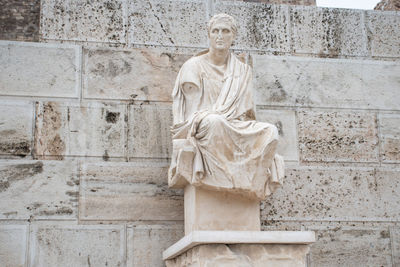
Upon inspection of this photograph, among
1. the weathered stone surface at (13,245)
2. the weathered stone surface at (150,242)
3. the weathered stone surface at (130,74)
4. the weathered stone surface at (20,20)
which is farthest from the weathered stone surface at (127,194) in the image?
the weathered stone surface at (20,20)

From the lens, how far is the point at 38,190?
6.31 meters

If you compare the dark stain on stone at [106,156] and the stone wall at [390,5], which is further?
the stone wall at [390,5]

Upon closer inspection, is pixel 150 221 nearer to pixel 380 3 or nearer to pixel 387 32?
pixel 387 32

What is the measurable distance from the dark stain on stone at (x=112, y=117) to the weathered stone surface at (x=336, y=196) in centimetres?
177

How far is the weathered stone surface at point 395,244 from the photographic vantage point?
6712 millimetres

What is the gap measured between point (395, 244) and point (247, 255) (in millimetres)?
2226

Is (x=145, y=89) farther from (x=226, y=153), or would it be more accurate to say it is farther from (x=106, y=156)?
(x=226, y=153)

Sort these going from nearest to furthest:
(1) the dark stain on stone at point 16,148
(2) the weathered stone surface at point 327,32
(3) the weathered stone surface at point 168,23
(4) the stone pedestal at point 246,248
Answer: (4) the stone pedestal at point 246,248
(1) the dark stain on stone at point 16,148
(3) the weathered stone surface at point 168,23
(2) the weathered stone surface at point 327,32

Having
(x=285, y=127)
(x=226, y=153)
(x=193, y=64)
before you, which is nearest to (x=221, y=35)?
(x=193, y=64)

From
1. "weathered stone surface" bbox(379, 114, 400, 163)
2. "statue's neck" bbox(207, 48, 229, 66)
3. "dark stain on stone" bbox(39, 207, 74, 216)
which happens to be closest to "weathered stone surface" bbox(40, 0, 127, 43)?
"statue's neck" bbox(207, 48, 229, 66)

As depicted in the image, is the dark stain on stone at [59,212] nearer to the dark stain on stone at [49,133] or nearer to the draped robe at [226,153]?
the dark stain on stone at [49,133]

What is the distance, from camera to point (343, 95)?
23.6ft

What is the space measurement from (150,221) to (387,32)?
3.57 metres

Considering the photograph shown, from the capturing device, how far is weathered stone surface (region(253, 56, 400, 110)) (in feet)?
23.2
